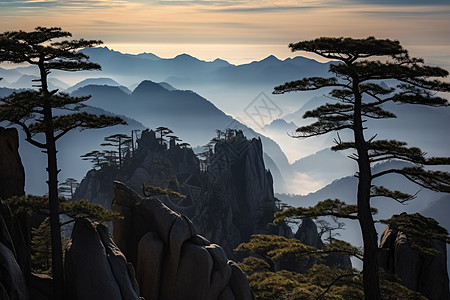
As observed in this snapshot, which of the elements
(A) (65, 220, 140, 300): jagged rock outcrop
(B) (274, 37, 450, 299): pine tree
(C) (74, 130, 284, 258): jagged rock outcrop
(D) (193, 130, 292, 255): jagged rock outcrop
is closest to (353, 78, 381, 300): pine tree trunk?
(B) (274, 37, 450, 299): pine tree

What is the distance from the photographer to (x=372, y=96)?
57.0 ft

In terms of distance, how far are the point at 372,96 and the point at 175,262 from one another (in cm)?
1063

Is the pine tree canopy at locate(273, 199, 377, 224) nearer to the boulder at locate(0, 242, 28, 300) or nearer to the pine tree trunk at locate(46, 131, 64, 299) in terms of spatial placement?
the pine tree trunk at locate(46, 131, 64, 299)

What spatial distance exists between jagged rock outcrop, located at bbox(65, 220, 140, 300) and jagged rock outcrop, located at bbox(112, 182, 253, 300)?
2.73m

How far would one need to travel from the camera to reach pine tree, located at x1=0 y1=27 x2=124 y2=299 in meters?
16.9

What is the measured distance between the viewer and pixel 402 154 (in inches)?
700

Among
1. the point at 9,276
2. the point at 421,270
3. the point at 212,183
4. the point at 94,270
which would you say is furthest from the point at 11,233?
the point at 212,183

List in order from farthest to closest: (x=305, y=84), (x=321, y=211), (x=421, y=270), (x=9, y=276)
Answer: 1. (x=421, y=270)
2. (x=321, y=211)
3. (x=305, y=84)
4. (x=9, y=276)

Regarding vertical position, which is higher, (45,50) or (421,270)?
(45,50)

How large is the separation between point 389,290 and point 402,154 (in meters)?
5.69

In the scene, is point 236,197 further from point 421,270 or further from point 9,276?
point 9,276

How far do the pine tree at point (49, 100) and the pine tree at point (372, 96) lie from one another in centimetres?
767

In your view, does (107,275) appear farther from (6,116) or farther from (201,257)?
(6,116)

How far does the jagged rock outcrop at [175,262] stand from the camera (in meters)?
20.7
